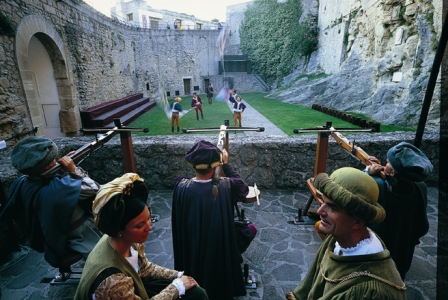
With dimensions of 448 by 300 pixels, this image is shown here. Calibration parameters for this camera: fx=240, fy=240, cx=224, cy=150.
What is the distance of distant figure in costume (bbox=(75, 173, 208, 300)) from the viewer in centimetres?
143

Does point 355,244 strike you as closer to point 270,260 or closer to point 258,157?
point 270,260

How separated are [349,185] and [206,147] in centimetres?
145

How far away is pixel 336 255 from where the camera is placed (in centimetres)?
156

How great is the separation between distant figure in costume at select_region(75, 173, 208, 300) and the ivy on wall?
31712mm

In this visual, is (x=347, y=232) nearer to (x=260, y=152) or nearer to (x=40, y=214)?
(x=40, y=214)

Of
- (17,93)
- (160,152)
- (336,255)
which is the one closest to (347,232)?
(336,255)

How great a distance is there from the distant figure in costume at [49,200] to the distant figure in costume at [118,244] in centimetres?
120

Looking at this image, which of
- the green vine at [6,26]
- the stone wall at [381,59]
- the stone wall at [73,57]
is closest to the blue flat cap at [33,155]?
the stone wall at [73,57]

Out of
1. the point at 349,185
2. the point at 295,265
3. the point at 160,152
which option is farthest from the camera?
the point at 160,152

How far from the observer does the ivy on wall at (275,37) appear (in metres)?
29.2

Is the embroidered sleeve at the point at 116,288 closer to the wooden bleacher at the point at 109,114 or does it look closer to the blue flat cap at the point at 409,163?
the blue flat cap at the point at 409,163

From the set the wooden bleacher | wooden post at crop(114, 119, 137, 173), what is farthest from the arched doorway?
wooden post at crop(114, 119, 137, 173)

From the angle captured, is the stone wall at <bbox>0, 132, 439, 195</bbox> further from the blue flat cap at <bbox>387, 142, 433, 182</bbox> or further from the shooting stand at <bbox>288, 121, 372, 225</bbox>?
the blue flat cap at <bbox>387, 142, 433, 182</bbox>

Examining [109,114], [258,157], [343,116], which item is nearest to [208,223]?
[258,157]
